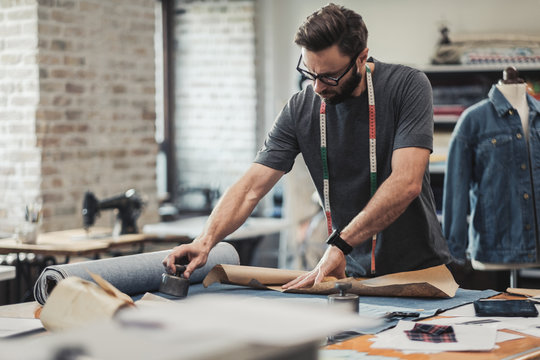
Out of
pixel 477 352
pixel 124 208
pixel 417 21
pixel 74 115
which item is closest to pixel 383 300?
pixel 477 352

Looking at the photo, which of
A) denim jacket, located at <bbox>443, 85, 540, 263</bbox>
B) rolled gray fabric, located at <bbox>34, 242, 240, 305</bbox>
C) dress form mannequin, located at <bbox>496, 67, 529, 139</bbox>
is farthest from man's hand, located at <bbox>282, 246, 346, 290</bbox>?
dress form mannequin, located at <bbox>496, 67, 529, 139</bbox>

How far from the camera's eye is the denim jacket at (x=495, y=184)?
12.2ft

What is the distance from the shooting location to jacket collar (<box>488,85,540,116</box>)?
3744 millimetres

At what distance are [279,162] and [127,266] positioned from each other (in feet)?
2.33

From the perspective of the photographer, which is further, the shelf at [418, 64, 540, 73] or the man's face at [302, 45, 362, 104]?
the shelf at [418, 64, 540, 73]

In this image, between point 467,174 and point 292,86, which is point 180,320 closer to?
point 467,174

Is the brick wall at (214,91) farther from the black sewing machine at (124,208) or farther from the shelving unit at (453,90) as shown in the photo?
the black sewing machine at (124,208)

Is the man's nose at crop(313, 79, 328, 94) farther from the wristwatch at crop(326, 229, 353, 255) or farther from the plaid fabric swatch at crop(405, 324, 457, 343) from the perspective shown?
the plaid fabric swatch at crop(405, 324, 457, 343)

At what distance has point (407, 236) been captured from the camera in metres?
2.47

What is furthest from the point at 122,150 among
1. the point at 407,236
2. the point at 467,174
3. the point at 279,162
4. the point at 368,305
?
the point at 368,305

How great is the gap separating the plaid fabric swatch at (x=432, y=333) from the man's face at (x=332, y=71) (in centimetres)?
94

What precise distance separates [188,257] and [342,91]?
0.71 metres

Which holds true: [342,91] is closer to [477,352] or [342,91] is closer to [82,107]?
[477,352]

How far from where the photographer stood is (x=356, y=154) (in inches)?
98.8
